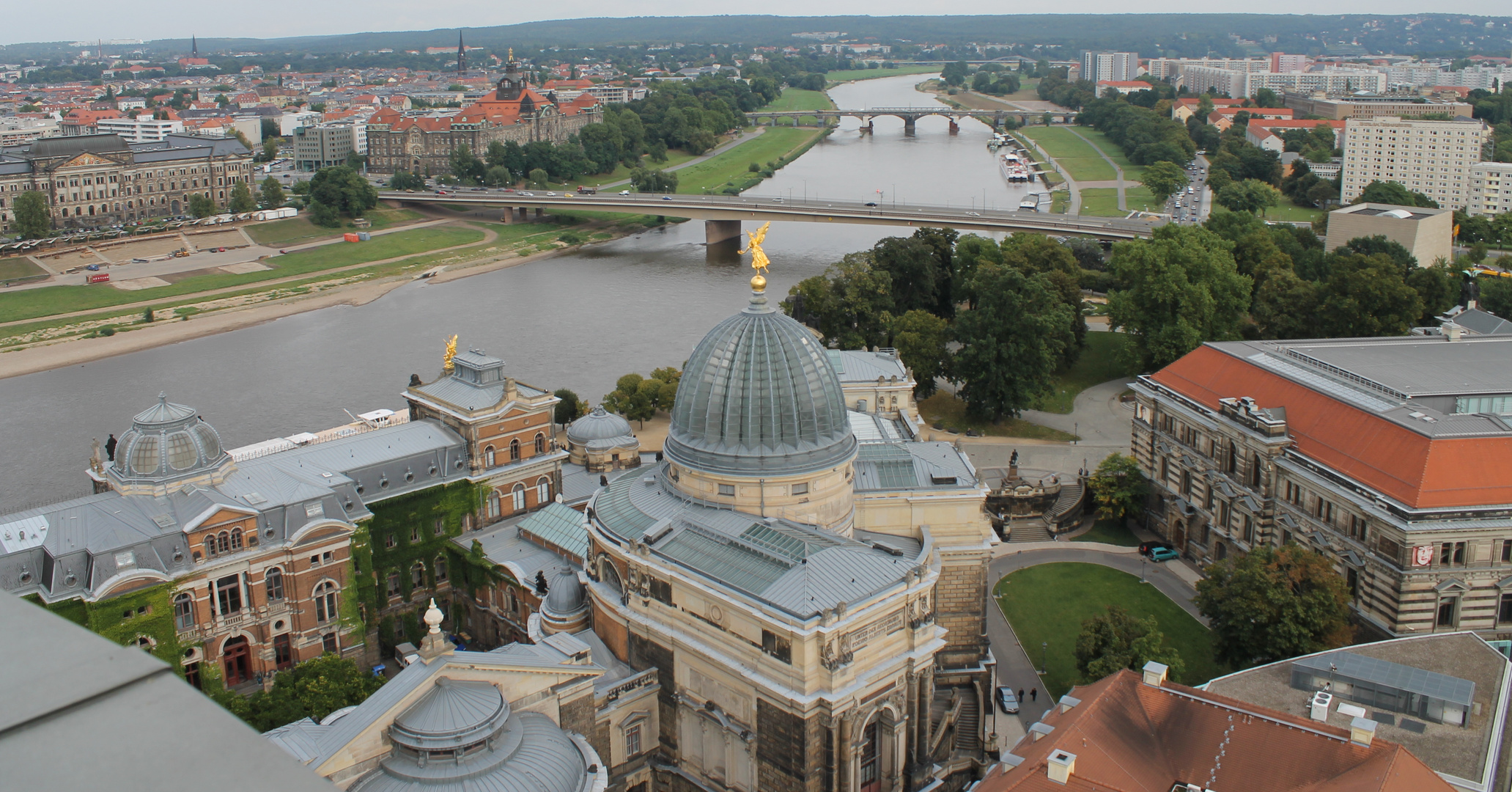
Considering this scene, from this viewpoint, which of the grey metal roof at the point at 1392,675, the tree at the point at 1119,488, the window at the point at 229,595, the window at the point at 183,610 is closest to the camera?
the grey metal roof at the point at 1392,675

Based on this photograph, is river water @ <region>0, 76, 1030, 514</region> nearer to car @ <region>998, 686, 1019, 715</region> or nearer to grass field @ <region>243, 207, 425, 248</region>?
grass field @ <region>243, 207, 425, 248</region>

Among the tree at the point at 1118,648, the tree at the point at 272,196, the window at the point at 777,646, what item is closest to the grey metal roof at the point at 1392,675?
the tree at the point at 1118,648

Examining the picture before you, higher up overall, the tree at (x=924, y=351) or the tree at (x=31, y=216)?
the tree at (x=31, y=216)

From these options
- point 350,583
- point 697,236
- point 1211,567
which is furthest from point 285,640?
point 697,236

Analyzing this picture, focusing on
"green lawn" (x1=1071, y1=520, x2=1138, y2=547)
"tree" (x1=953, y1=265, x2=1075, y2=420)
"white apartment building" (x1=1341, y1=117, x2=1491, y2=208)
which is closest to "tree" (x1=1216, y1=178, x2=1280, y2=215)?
"white apartment building" (x1=1341, y1=117, x2=1491, y2=208)

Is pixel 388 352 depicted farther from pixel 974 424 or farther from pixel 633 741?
pixel 633 741

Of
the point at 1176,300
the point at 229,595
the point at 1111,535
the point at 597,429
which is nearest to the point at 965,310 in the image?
the point at 1176,300

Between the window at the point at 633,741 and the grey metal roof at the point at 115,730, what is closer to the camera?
the grey metal roof at the point at 115,730

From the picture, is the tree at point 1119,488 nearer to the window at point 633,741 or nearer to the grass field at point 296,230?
the window at point 633,741
